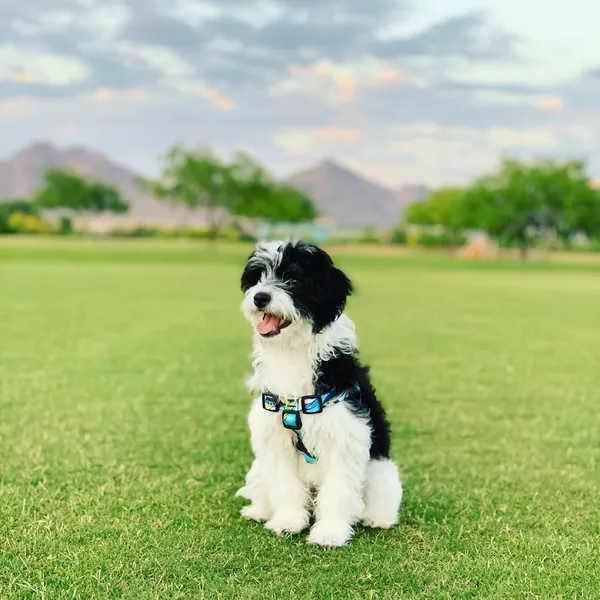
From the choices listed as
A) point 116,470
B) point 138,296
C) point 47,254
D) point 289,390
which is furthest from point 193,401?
point 47,254

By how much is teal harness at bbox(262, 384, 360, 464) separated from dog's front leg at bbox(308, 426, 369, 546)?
13 centimetres

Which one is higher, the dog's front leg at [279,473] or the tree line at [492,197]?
the tree line at [492,197]

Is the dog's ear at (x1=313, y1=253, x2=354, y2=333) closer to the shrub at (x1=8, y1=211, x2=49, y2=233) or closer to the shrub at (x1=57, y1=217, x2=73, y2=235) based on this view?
the shrub at (x1=57, y1=217, x2=73, y2=235)

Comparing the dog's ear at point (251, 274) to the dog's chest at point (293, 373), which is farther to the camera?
the dog's chest at point (293, 373)

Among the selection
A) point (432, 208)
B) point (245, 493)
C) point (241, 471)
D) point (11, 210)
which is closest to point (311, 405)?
point (245, 493)

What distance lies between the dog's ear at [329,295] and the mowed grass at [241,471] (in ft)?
3.88

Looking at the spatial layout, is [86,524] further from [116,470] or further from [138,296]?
[138,296]

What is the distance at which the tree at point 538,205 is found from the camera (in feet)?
196

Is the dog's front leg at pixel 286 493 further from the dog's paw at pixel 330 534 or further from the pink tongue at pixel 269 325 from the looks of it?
the pink tongue at pixel 269 325

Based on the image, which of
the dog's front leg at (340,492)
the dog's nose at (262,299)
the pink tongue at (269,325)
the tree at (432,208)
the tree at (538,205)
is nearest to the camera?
the dog's nose at (262,299)

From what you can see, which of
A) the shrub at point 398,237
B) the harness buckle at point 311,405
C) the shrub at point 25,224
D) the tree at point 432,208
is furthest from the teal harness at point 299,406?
the tree at point 432,208

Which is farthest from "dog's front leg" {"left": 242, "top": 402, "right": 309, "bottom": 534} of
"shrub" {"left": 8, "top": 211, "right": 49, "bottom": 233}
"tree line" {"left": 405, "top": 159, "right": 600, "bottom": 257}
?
"shrub" {"left": 8, "top": 211, "right": 49, "bottom": 233}

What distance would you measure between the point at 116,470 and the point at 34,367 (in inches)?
177

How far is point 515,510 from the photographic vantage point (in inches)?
171
